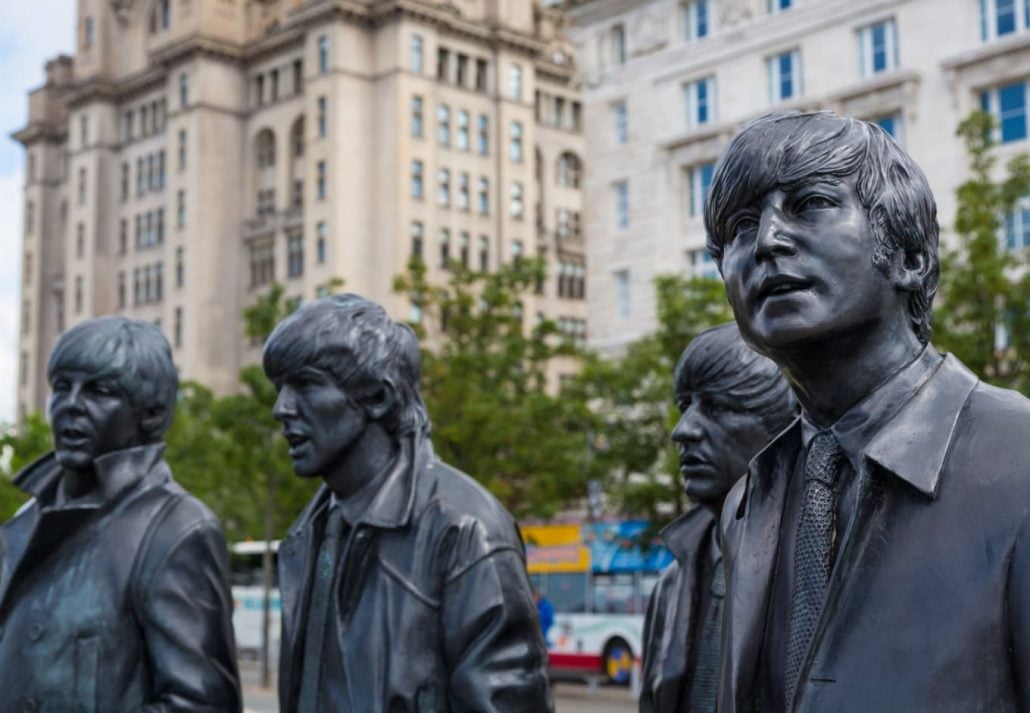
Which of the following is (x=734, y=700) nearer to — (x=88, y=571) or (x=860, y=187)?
(x=860, y=187)

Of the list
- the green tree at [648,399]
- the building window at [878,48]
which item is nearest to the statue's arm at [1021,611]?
the green tree at [648,399]

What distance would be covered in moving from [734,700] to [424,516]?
222 centimetres

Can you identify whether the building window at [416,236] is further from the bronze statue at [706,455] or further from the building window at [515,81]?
the bronze statue at [706,455]

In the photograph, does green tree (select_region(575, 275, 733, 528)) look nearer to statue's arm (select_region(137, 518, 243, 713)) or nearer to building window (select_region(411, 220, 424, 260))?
statue's arm (select_region(137, 518, 243, 713))

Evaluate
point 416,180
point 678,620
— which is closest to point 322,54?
point 416,180

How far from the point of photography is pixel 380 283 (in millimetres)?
71938

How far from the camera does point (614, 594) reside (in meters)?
31.8

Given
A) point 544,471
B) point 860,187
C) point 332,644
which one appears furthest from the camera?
point 544,471

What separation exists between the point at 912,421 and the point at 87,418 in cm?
352

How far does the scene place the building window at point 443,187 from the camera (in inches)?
2931

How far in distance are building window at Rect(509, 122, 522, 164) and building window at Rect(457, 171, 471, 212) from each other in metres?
3.11

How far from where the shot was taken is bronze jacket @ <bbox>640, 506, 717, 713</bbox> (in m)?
4.45

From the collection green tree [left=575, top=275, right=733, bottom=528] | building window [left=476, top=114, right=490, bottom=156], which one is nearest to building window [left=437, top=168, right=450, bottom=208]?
building window [left=476, top=114, right=490, bottom=156]

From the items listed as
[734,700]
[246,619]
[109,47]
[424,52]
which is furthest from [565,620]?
[109,47]
